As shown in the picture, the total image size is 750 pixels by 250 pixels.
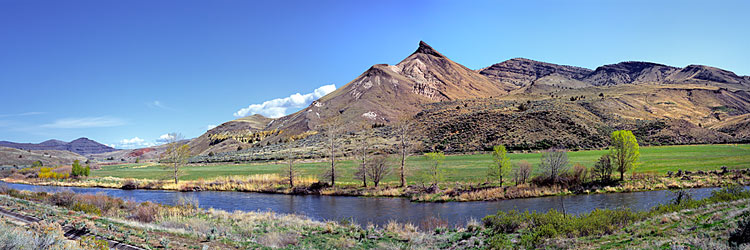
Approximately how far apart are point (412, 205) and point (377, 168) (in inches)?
402

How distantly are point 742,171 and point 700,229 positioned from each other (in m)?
37.4

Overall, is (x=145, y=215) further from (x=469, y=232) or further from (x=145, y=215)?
(x=469, y=232)

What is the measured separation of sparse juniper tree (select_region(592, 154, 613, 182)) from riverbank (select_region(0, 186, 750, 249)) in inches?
627

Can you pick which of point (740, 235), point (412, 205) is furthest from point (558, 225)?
point (412, 205)

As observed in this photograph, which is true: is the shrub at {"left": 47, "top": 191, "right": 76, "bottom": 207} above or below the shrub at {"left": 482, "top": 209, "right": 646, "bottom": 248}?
above

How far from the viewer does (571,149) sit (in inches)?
2589

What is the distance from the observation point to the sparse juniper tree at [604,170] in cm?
3853

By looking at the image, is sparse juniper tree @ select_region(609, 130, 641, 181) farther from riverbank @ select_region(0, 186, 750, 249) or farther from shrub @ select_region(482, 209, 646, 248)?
shrub @ select_region(482, 209, 646, 248)

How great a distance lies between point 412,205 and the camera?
34.5 m

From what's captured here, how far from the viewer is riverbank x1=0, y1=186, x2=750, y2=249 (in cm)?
1127

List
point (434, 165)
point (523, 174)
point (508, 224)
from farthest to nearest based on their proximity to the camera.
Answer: point (434, 165), point (523, 174), point (508, 224)

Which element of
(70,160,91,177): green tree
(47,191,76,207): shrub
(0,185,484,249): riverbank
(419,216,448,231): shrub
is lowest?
(419,216,448,231): shrub

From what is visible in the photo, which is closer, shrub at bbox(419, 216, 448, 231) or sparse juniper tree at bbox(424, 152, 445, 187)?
shrub at bbox(419, 216, 448, 231)

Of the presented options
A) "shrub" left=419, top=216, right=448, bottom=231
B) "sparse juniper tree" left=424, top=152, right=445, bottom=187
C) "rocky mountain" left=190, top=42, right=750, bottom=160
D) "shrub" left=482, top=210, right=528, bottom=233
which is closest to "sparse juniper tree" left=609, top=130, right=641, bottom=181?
"sparse juniper tree" left=424, top=152, right=445, bottom=187
